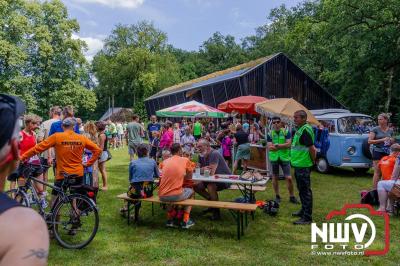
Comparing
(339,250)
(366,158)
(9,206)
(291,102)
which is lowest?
(339,250)

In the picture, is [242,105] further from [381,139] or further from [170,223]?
[170,223]

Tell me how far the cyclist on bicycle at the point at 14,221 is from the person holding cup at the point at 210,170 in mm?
5946

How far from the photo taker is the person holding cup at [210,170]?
7.13 metres

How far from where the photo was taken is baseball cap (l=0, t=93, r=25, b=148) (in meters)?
1.23

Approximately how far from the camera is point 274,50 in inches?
2039

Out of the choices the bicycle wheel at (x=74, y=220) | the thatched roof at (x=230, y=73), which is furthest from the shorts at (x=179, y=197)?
the thatched roof at (x=230, y=73)

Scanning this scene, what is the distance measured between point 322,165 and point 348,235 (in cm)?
702

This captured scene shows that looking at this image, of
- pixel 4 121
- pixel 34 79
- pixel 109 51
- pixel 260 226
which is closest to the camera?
pixel 4 121

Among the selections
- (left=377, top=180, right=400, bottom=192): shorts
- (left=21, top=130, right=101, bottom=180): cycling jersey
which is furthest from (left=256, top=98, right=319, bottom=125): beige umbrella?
(left=21, top=130, right=101, bottom=180): cycling jersey

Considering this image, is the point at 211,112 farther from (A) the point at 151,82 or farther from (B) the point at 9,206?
(A) the point at 151,82

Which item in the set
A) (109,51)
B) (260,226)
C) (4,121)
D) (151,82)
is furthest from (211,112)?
(109,51)

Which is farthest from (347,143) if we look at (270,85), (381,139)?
(270,85)

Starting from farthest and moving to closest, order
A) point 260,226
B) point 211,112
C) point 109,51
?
point 109,51
point 211,112
point 260,226

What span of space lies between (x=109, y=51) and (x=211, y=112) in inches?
1817
